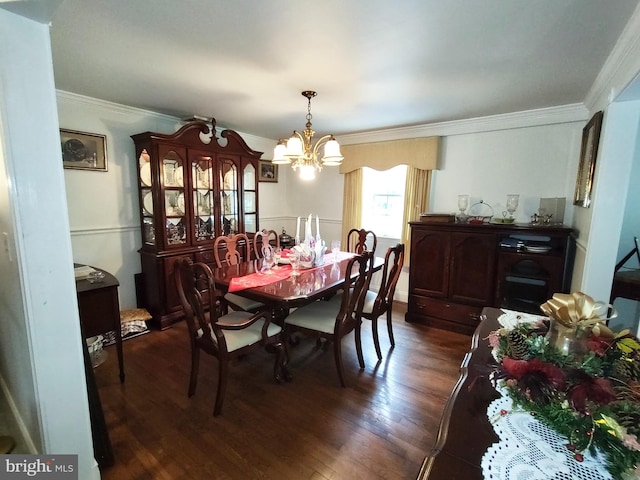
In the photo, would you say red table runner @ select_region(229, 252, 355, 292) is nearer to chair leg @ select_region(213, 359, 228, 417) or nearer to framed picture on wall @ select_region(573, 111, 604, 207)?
chair leg @ select_region(213, 359, 228, 417)

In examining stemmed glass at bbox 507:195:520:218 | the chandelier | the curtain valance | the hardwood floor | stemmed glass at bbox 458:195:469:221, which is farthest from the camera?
the curtain valance

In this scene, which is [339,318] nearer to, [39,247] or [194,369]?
[194,369]

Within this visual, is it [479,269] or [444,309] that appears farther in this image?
[444,309]

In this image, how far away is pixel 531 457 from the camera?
694 mm

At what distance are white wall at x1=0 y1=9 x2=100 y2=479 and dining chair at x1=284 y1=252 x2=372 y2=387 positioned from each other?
138 centimetres

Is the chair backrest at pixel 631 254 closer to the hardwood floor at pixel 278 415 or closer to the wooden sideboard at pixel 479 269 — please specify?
the wooden sideboard at pixel 479 269

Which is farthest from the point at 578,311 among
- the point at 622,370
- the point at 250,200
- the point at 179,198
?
the point at 250,200

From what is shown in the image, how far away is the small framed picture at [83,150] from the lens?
283 cm

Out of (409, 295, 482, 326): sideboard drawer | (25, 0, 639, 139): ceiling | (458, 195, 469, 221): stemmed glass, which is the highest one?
(25, 0, 639, 139): ceiling

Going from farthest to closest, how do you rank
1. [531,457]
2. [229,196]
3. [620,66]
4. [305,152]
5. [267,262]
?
1. [229,196]
2. [267,262]
3. [305,152]
4. [620,66]
5. [531,457]

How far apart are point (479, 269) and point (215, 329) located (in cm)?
265

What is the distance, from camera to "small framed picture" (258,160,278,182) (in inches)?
187

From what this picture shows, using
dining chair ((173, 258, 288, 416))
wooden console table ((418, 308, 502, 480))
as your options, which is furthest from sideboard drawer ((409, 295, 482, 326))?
wooden console table ((418, 308, 502, 480))

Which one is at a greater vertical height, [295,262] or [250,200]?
[250,200]
